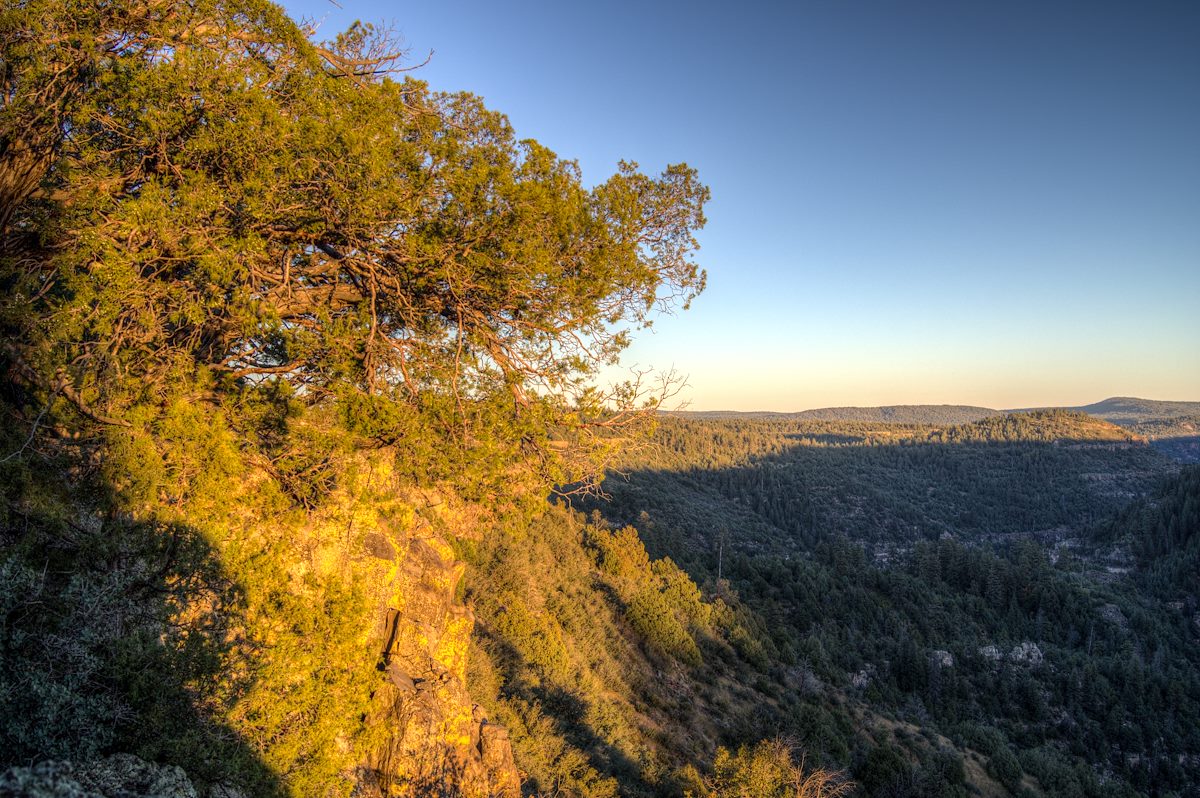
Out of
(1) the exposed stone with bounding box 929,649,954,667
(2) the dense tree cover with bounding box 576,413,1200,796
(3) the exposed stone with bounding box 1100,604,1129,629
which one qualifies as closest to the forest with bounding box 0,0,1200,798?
(2) the dense tree cover with bounding box 576,413,1200,796

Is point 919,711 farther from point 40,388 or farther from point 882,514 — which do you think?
point 882,514

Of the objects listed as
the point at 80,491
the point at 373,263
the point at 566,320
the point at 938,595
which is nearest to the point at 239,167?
the point at 373,263

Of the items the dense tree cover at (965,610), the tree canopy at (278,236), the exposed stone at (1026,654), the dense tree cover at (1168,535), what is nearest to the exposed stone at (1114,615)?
the dense tree cover at (965,610)

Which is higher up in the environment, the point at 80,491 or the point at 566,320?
the point at 566,320

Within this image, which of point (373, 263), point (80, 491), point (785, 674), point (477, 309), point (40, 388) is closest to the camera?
point (80, 491)

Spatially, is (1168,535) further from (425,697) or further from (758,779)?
(425,697)

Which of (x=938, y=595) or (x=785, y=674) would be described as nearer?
(x=785, y=674)

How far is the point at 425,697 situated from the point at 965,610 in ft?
252

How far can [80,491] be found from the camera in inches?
155

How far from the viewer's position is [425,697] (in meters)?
6.16

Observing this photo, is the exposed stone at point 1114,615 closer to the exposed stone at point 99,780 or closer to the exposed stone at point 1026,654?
the exposed stone at point 1026,654

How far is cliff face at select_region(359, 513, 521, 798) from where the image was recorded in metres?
5.68

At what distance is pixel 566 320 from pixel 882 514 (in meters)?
127

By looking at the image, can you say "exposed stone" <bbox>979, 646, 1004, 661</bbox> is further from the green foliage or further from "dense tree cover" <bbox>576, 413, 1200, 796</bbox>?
the green foliage
